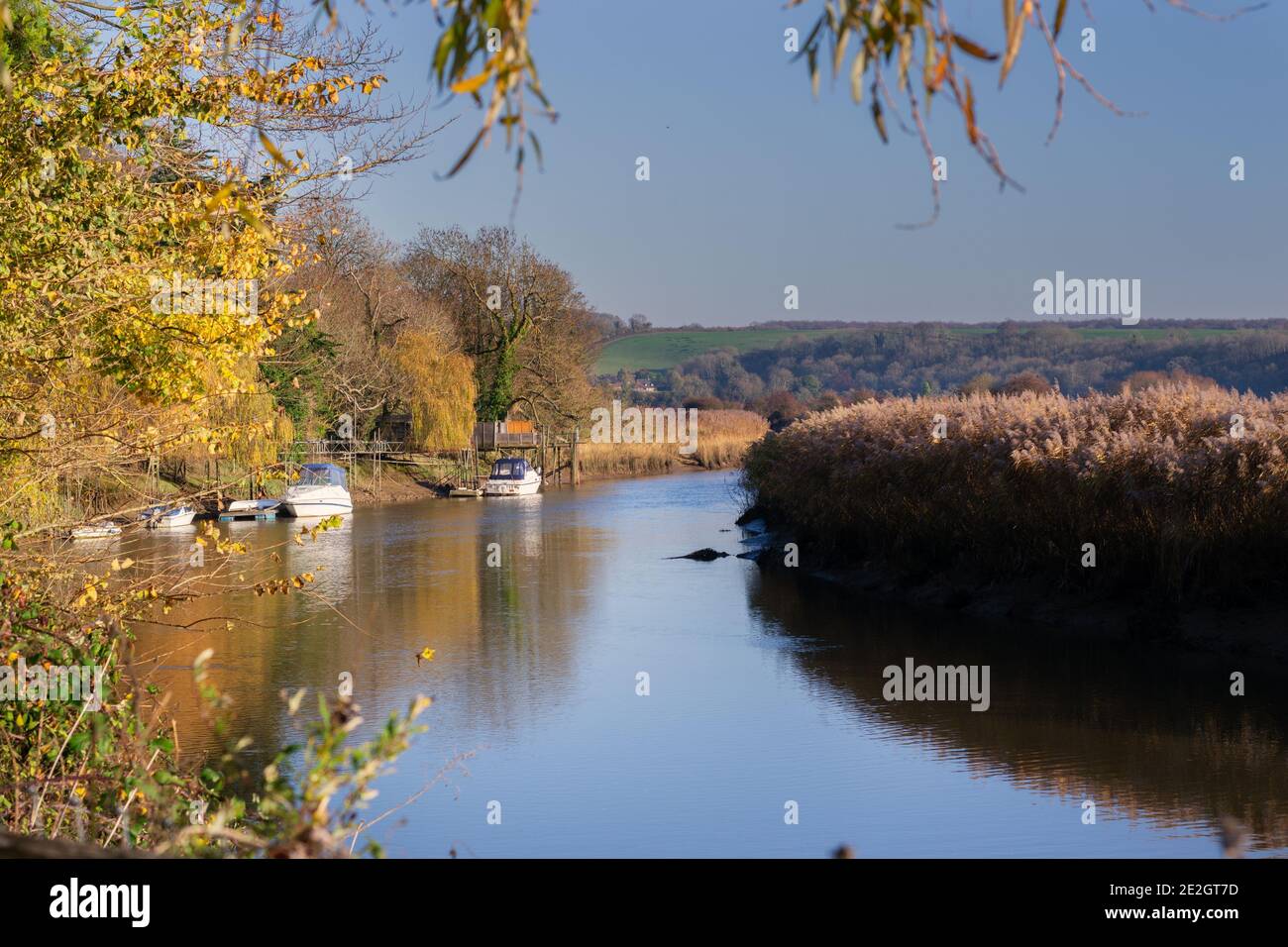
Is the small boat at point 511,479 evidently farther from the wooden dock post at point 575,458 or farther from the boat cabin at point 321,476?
the boat cabin at point 321,476

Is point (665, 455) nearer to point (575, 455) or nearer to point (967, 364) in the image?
point (575, 455)

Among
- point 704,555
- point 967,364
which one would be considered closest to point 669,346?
point 967,364

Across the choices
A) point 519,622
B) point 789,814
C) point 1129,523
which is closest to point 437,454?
point 519,622

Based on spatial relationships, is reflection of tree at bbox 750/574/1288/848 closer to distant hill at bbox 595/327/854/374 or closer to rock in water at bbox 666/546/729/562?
rock in water at bbox 666/546/729/562

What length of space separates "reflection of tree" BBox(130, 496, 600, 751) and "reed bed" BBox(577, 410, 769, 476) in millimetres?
31775

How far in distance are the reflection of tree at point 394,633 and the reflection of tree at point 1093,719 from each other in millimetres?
3473

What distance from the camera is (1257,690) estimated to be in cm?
1297

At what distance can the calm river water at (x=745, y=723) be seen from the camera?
368 inches

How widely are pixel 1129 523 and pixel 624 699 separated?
6442mm

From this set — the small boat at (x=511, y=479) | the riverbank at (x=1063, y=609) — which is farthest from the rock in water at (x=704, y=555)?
the small boat at (x=511, y=479)

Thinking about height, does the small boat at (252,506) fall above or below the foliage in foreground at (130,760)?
below

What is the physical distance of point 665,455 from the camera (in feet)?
215

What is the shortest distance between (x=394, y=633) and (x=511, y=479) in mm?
34093

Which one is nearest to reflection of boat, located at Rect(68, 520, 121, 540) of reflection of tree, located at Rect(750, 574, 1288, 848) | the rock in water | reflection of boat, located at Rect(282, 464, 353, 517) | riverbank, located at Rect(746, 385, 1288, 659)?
reflection of tree, located at Rect(750, 574, 1288, 848)
